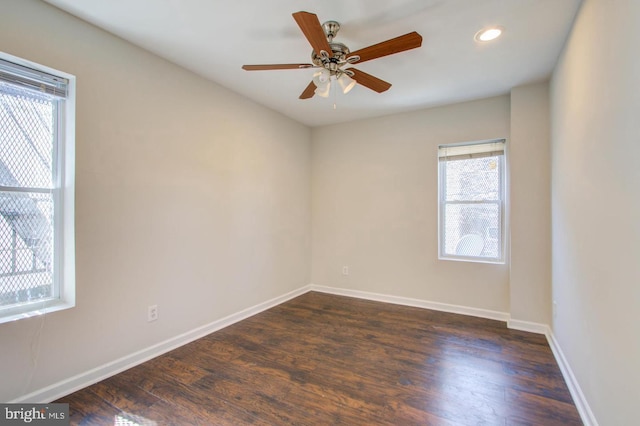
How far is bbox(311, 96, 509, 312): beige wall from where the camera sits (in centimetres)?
341

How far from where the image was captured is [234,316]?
10.5 feet

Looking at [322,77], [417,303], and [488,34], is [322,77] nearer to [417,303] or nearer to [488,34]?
[488,34]

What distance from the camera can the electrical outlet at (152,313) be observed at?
7.83ft

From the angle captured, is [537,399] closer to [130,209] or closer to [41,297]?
[130,209]

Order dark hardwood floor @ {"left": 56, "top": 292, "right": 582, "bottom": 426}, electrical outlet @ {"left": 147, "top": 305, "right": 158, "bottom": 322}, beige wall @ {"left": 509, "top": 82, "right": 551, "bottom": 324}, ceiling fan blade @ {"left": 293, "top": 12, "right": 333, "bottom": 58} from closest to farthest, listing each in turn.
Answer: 1. ceiling fan blade @ {"left": 293, "top": 12, "right": 333, "bottom": 58}
2. dark hardwood floor @ {"left": 56, "top": 292, "right": 582, "bottom": 426}
3. electrical outlet @ {"left": 147, "top": 305, "right": 158, "bottom": 322}
4. beige wall @ {"left": 509, "top": 82, "right": 551, "bottom": 324}

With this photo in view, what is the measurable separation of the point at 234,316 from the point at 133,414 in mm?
1470

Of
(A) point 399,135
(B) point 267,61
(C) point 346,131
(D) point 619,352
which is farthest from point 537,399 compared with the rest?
(C) point 346,131

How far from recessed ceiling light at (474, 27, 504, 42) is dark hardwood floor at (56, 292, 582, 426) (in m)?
2.56

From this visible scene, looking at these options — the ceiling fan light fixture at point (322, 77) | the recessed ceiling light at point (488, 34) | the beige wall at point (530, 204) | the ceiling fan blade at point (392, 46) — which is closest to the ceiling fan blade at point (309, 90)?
the ceiling fan light fixture at point (322, 77)

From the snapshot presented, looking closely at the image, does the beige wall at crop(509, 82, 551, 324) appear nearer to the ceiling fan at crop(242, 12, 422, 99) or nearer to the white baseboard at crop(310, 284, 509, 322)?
the white baseboard at crop(310, 284, 509, 322)

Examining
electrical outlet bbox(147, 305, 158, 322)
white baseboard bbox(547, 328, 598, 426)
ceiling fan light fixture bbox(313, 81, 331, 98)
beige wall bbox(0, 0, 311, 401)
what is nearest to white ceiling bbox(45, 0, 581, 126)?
beige wall bbox(0, 0, 311, 401)

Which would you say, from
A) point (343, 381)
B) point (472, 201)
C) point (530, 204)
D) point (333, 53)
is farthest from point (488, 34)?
point (343, 381)

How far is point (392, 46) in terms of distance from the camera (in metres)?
1.71

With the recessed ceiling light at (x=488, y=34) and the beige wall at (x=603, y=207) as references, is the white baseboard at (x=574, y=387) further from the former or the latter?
the recessed ceiling light at (x=488, y=34)
